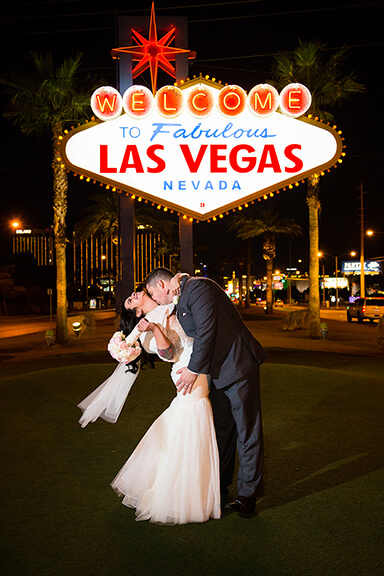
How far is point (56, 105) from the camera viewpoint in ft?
67.5

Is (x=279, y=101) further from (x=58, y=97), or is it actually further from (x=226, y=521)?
(x=58, y=97)

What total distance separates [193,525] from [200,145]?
6362 mm

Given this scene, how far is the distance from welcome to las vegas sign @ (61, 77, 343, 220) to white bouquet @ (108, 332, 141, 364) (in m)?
4.64

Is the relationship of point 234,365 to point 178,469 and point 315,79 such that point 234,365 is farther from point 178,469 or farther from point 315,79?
point 315,79

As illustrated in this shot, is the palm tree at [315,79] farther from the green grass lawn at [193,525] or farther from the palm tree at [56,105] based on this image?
the green grass lawn at [193,525]

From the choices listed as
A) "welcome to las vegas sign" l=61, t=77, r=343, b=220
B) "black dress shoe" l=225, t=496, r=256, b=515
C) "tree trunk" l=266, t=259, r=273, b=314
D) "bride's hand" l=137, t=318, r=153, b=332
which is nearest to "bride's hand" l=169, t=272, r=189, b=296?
"bride's hand" l=137, t=318, r=153, b=332

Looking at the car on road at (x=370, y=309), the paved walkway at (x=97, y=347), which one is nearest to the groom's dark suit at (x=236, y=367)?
the paved walkway at (x=97, y=347)

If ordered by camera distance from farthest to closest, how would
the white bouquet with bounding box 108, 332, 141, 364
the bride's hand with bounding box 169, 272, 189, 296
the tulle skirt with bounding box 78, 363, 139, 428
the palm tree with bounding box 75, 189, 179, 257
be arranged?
the palm tree with bounding box 75, 189, 179, 257, the tulle skirt with bounding box 78, 363, 139, 428, the white bouquet with bounding box 108, 332, 141, 364, the bride's hand with bounding box 169, 272, 189, 296

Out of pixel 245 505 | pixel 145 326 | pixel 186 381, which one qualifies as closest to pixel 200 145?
pixel 145 326

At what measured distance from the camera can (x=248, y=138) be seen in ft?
29.1

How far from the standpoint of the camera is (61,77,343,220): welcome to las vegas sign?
8.77m

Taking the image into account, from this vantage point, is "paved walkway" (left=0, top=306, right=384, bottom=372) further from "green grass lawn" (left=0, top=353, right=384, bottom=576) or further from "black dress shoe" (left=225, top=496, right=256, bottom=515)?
"black dress shoe" (left=225, top=496, right=256, bottom=515)

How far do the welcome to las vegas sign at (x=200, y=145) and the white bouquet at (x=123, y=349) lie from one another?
464 cm

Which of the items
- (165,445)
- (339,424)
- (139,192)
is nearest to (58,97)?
(139,192)
